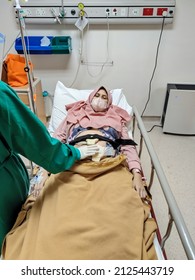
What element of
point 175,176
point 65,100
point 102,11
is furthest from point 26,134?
point 102,11

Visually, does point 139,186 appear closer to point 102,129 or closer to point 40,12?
A: point 102,129

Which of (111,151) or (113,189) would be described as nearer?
(113,189)

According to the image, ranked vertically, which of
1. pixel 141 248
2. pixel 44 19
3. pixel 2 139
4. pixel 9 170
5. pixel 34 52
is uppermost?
pixel 44 19

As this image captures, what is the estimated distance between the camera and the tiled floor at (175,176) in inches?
66.7

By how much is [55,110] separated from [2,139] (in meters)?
1.39

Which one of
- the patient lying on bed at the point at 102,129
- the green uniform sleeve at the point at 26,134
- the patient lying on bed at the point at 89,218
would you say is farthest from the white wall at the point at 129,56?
the green uniform sleeve at the point at 26,134

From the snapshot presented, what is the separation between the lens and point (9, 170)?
0.95 m

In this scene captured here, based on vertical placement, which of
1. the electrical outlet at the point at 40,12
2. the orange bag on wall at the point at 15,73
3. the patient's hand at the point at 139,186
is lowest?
the patient's hand at the point at 139,186

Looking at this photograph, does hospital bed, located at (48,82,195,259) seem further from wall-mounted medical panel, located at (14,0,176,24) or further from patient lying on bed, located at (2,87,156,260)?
wall-mounted medical panel, located at (14,0,176,24)

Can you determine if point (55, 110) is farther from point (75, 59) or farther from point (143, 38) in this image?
point (143, 38)

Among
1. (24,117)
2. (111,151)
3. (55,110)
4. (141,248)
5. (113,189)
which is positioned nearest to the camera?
(24,117)

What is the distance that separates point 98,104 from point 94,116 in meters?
0.10

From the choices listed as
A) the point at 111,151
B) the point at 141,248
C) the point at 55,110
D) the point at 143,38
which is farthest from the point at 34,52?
the point at 141,248

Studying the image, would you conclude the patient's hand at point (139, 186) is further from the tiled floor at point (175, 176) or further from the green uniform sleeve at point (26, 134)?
the tiled floor at point (175, 176)
